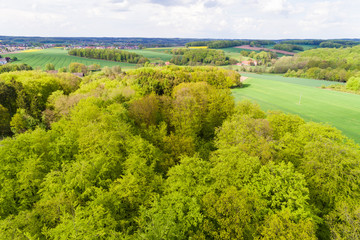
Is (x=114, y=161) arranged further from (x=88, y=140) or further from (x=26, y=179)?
(x=26, y=179)

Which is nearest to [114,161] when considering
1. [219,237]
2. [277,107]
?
[219,237]

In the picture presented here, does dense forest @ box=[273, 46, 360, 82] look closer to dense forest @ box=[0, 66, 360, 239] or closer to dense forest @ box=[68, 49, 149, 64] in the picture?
dense forest @ box=[0, 66, 360, 239]

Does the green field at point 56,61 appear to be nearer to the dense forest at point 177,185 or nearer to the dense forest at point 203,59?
the dense forest at point 203,59

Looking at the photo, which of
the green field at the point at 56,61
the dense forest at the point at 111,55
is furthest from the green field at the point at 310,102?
the dense forest at the point at 111,55

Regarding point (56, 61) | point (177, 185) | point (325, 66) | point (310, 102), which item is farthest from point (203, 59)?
point (177, 185)

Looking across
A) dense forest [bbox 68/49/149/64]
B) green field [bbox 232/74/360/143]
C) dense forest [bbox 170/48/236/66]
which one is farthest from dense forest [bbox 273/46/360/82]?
dense forest [bbox 68/49/149/64]
